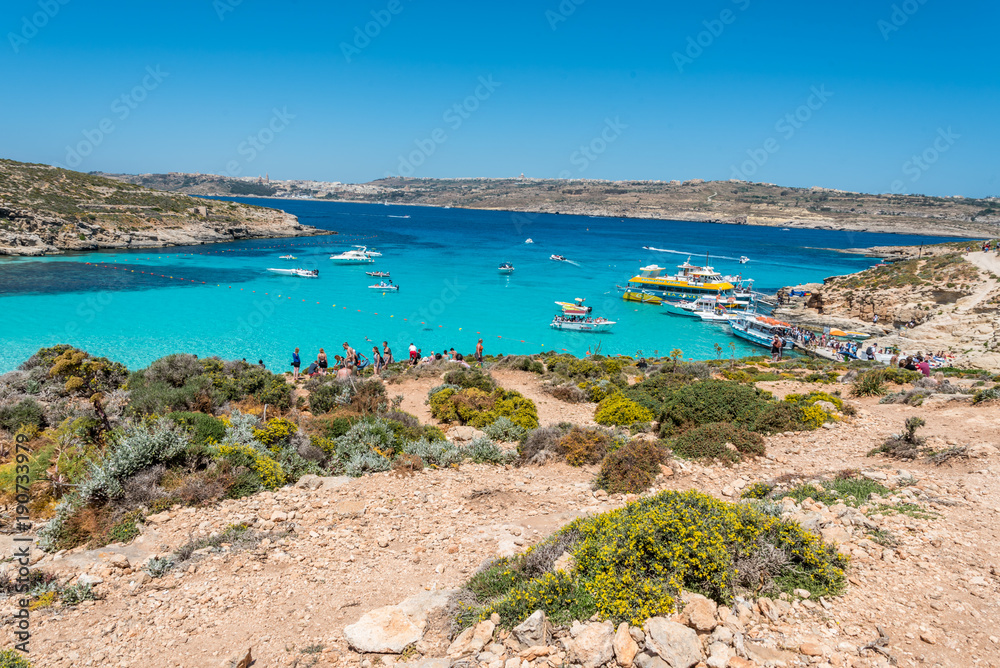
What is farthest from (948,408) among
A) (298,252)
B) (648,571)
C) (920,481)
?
(298,252)

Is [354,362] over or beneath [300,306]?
over

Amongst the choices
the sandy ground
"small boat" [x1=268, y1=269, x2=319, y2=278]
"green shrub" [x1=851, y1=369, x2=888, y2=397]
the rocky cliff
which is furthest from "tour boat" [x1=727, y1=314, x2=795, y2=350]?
the rocky cliff

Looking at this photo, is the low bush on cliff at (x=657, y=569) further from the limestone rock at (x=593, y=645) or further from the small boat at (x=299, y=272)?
the small boat at (x=299, y=272)

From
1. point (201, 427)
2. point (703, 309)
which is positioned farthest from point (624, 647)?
point (703, 309)

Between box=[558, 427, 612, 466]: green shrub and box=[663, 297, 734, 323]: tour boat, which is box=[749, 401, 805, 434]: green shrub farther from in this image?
box=[663, 297, 734, 323]: tour boat

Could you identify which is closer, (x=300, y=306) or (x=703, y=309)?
(x=300, y=306)

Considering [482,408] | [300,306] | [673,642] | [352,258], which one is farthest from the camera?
[352,258]

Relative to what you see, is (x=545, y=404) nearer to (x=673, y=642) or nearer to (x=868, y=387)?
(x=868, y=387)
